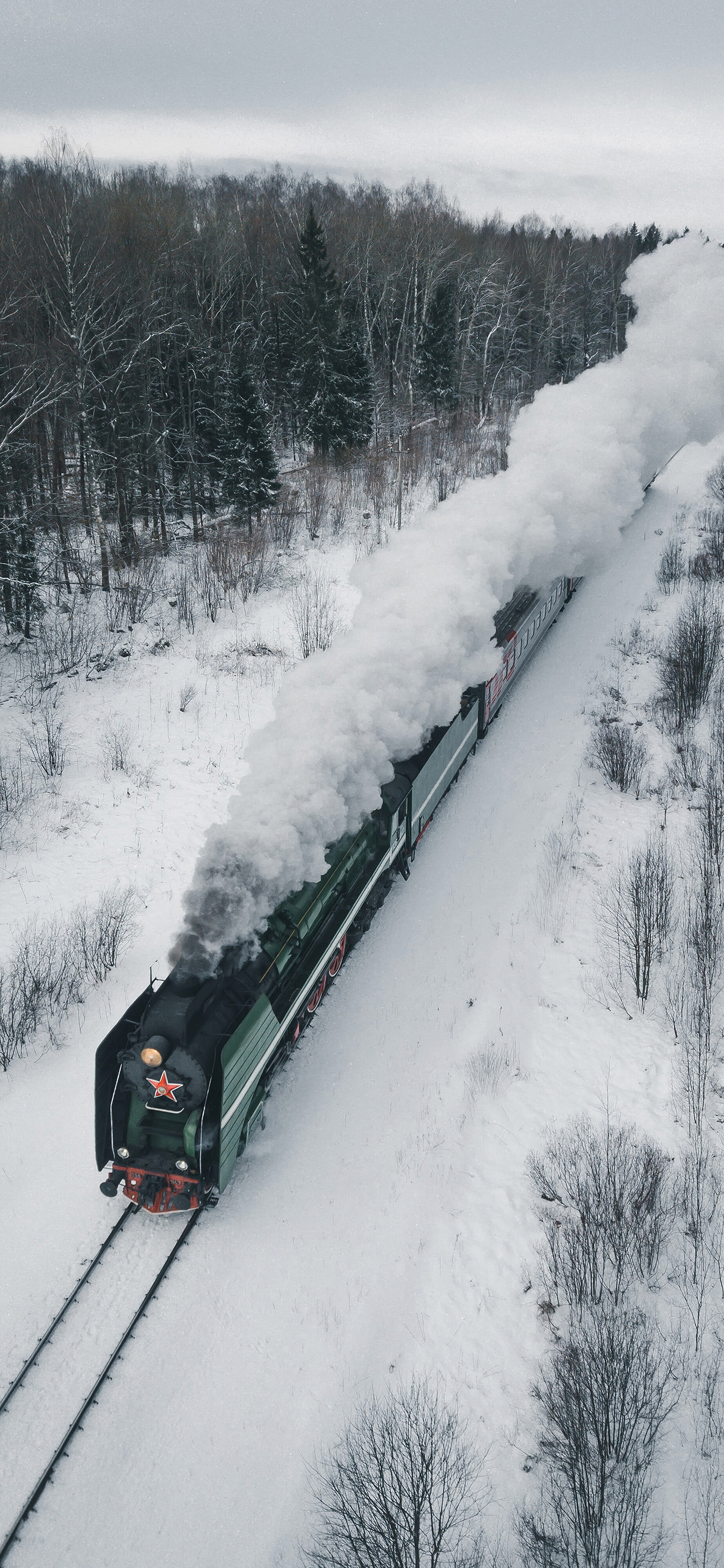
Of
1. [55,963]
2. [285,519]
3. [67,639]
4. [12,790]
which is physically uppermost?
[285,519]

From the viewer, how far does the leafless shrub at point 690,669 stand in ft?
62.0

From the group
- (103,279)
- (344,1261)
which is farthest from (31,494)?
(344,1261)

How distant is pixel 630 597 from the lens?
25.4m

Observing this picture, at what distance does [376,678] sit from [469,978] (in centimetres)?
509

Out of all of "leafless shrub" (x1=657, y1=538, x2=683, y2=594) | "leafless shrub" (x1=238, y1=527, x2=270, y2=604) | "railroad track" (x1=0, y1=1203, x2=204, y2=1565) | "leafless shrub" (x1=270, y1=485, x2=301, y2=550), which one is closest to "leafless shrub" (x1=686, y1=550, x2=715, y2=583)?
"leafless shrub" (x1=657, y1=538, x2=683, y2=594)

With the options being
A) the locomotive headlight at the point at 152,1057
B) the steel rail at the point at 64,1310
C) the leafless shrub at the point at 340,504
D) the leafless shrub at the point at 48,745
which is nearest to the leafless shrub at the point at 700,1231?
the locomotive headlight at the point at 152,1057

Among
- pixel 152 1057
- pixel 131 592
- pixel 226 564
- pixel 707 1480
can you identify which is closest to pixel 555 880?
pixel 152 1057

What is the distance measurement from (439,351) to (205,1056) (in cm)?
4202

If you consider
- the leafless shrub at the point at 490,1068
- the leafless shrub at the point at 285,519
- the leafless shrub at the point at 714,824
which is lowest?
the leafless shrub at the point at 490,1068

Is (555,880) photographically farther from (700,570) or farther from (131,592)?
(131,592)

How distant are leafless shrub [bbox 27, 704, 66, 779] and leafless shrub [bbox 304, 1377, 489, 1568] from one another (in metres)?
14.0

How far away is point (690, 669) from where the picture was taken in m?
19.0

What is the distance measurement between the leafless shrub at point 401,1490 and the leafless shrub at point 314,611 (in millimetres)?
16923

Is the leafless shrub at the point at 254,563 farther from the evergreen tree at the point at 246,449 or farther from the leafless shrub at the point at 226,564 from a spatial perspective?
the evergreen tree at the point at 246,449
